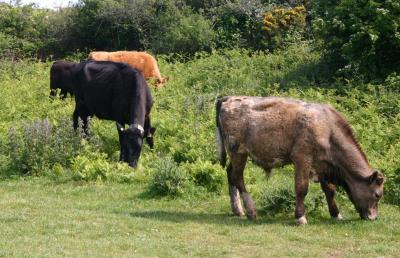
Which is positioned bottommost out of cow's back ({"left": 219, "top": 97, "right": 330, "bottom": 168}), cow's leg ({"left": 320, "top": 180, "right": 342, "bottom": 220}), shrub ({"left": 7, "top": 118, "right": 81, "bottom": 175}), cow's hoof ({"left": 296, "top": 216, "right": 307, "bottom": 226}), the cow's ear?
shrub ({"left": 7, "top": 118, "right": 81, "bottom": 175})

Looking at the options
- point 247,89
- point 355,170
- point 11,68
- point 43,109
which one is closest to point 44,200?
point 355,170

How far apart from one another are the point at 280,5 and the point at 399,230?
20401mm

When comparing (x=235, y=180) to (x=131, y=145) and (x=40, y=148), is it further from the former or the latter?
(x=40, y=148)

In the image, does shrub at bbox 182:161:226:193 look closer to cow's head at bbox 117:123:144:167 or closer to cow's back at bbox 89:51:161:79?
cow's head at bbox 117:123:144:167

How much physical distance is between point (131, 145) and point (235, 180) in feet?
13.1

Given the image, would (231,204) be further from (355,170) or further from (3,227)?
(3,227)

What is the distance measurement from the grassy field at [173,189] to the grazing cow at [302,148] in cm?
43

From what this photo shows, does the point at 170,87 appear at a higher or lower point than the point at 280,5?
lower

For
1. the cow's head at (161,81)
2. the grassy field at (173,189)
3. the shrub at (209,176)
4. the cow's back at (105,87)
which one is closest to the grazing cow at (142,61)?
the cow's head at (161,81)

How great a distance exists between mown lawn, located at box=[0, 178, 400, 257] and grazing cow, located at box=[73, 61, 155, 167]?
7.73 feet

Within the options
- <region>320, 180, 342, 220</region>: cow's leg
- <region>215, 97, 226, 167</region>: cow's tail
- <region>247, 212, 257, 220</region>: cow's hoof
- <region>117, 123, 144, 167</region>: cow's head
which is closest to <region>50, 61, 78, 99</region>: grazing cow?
<region>117, 123, 144, 167</region>: cow's head

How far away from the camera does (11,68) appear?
28.3 meters

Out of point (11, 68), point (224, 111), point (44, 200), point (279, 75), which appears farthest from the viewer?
point (11, 68)

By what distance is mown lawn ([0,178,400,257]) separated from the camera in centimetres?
873
